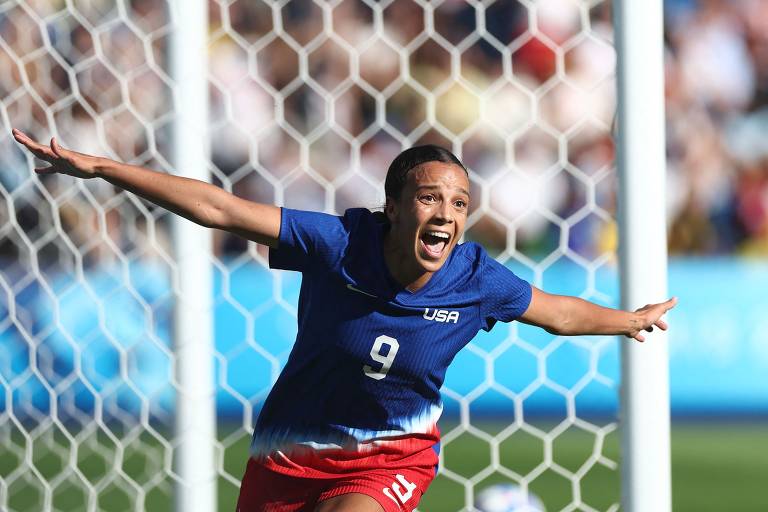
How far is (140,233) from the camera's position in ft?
17.7

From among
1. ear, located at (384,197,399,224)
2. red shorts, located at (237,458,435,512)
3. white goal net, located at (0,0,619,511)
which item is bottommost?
red shorts, located at (237,458,435,512)

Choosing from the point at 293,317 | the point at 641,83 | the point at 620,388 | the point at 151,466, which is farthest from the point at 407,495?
the point at 293,317

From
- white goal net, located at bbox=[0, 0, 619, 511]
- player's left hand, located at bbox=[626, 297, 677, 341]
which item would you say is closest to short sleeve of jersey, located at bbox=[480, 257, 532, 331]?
player's left hand, located at bbox=[626, 297, 677, 341]

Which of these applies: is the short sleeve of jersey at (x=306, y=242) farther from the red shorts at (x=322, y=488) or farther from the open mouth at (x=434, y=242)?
the red shorts at (x=322, y=488)

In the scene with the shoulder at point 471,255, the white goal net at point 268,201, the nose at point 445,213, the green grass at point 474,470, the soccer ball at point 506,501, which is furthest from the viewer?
the white goal net at point 268,201

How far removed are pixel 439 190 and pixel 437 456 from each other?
0.70m

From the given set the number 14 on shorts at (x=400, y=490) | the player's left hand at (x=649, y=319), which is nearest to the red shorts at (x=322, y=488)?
the number 14 on shorts at (x=400, y=490)

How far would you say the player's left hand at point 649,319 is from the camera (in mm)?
2781

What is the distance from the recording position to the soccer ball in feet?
11.5

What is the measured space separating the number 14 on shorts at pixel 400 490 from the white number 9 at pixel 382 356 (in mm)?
246

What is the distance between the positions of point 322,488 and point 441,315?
49 cm

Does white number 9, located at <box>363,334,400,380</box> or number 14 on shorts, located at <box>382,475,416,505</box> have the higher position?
white number 9, located at <box>363,334,400,380</box>

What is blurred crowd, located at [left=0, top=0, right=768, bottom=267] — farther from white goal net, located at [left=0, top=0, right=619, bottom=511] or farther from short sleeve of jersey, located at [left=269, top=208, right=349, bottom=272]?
short sleeve of jersey, located at [left=269, top=208, right=349, bottom=272]

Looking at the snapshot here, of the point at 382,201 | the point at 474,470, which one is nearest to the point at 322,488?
the point at 474,470
